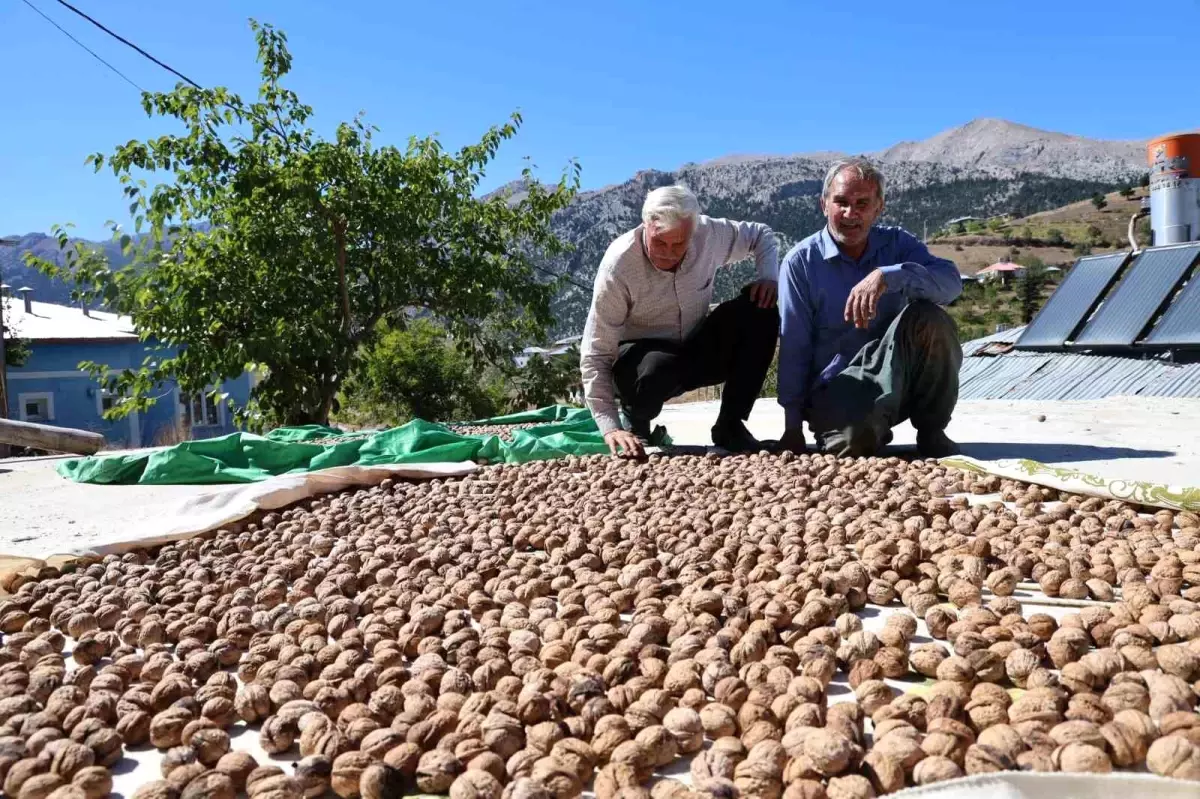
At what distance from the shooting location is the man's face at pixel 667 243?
321 centimetres

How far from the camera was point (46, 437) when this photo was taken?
5.07 meters

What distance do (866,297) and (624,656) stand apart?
6.33 ft

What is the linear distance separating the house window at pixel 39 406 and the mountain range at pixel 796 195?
530 centimetres

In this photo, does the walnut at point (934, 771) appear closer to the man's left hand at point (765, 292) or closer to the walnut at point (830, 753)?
the walnut at point (830, 753)

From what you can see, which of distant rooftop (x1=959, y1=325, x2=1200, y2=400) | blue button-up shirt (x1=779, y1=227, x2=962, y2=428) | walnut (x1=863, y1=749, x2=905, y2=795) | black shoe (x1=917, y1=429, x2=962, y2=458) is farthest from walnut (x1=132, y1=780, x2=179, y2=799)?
distant rooftop (x1=959, y1=325, x2=1200, y2=400)

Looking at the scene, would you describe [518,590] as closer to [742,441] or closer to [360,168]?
[742,441]

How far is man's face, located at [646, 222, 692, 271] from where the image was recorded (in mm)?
3207

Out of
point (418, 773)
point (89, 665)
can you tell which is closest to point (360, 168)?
point (89, 665)

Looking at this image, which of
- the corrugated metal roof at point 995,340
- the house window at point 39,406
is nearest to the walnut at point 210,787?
the corrugated metal roof at point 995,340

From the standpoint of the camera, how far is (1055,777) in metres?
0.90

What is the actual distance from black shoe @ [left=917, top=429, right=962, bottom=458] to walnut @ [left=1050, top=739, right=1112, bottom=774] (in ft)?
7.90

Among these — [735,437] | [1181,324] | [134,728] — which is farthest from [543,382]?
[134,728]

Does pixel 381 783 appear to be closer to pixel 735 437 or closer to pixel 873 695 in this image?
pixel 873 695

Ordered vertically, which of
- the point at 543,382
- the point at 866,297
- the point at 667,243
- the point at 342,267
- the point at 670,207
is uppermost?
the point at 342,267
